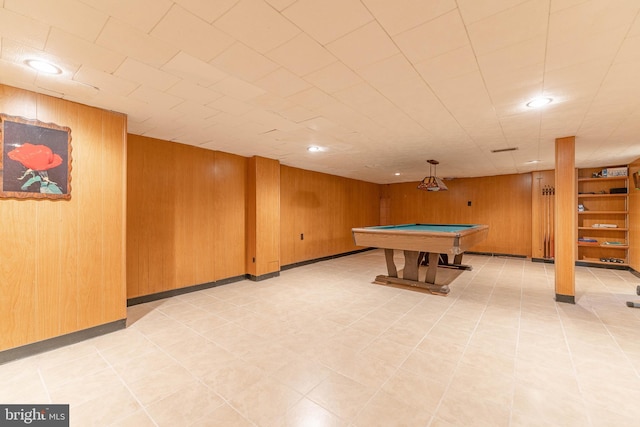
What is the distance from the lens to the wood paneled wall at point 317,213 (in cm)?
713

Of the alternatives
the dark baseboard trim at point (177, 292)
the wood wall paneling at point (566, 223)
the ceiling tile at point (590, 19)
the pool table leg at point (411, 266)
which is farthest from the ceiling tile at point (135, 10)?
the wood wall paneling at point (566, 223)

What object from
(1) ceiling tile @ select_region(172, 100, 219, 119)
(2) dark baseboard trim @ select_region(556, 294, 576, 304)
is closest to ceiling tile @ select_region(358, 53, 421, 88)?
(1) ceiling tile @ select_region(172, 100, 219, 119)

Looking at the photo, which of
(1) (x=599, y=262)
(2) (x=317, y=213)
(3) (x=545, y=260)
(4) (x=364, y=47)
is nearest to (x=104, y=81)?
(4) (x=364, y=47)

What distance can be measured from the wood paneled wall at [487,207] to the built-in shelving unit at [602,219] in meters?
1.19

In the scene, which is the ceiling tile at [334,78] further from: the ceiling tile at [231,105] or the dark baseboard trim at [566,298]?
the dark baseboard trim at [566,298]

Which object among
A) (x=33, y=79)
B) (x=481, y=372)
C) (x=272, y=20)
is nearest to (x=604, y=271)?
(x=481, y=372)

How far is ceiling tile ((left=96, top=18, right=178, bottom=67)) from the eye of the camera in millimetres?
1836

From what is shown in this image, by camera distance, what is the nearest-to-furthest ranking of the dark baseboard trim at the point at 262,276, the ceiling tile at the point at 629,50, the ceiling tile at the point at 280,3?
the ceiling tile at the point at 280,3 → the ceiling tile at the point at 629,50 → the dark baseboard trim at the point at 262,276

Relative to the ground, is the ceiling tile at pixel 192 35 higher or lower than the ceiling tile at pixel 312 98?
lower

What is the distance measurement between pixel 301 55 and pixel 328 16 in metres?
0.47

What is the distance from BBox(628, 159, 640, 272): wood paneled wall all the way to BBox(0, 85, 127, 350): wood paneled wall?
9373 millimetres

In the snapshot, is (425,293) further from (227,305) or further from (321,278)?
(227,305)

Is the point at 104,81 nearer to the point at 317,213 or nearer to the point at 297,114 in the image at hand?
the point at 297,114

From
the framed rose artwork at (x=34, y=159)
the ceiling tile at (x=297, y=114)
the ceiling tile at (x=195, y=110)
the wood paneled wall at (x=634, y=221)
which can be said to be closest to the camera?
the framed rose artwork at (x=34, y=159)
